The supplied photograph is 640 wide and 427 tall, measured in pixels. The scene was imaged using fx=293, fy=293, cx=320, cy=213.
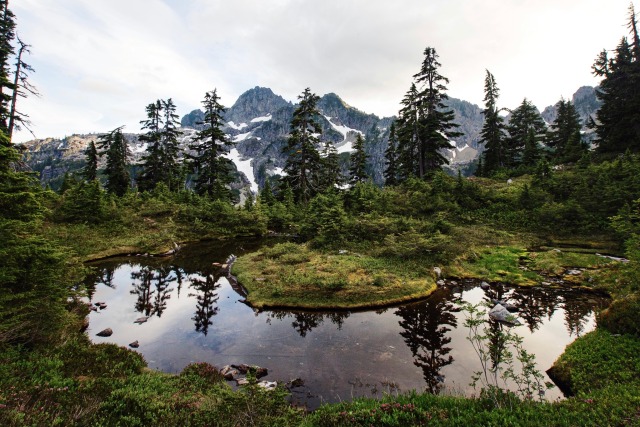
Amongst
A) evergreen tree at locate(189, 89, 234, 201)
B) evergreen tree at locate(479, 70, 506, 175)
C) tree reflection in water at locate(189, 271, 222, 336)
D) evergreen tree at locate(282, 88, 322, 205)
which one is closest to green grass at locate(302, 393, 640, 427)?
tree reflection in water at locate(189, 271, 222, 336)

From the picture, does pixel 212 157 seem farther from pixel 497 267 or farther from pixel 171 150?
pixel 497 267

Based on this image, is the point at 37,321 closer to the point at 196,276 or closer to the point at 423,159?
the point at 196,276

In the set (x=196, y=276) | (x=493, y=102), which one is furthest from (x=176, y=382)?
(x=493, y=102)

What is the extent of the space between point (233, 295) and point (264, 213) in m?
25.1

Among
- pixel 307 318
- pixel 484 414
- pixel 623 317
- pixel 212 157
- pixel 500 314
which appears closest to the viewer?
pixel 484 414

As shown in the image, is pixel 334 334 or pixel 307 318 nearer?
pixel 334 334

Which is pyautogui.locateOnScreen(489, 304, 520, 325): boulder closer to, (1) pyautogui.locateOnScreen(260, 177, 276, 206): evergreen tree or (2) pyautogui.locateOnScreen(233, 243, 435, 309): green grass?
(2) pyautogui.locateOnScreen(233, 243, 435, 309): green grass

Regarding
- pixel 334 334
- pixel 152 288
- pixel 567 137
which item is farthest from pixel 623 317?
pixel 567 137

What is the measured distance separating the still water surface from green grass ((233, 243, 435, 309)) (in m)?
0.83

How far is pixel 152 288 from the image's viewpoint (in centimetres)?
1934

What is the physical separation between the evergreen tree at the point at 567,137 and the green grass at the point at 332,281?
3579 centimetres

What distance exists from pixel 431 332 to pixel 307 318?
5941mm

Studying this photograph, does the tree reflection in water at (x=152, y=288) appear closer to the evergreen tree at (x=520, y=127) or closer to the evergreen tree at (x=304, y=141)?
the evergreen tree at (x=304, y=141)

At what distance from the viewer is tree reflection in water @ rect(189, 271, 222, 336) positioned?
48.4 ft
